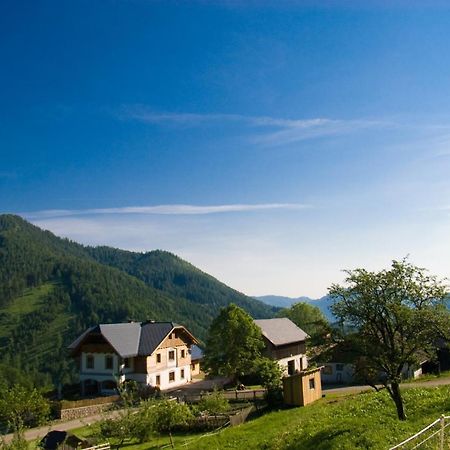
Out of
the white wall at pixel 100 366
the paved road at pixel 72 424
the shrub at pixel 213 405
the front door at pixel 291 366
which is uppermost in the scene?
the white wall at pixel 100 366

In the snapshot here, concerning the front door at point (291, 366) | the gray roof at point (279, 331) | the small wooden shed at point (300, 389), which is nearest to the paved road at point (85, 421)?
the small wooden shed at point (300, 389)

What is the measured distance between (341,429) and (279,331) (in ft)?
161

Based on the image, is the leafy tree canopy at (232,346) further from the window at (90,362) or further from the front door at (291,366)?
the window at (90,362)

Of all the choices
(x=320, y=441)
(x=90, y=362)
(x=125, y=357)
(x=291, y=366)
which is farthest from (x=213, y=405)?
(x=291, y=366)

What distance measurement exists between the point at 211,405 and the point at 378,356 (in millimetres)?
19309

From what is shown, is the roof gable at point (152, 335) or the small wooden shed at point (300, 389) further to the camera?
the roof gable at point (152, 335)

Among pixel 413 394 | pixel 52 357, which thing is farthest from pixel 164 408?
pixel 52 357

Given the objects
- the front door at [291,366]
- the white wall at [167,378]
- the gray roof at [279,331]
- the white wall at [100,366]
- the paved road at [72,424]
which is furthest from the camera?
the front door at [291,366]

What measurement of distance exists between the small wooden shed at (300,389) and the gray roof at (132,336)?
22.5 meters

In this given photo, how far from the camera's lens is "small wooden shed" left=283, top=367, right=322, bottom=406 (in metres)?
42.7

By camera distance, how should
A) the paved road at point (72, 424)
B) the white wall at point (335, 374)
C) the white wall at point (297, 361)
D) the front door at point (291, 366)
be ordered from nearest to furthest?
the paved road at point (72, 424) < the white wall at point (335, 374) < the white wall at point (297, 361) < the front door at point (291, 366)

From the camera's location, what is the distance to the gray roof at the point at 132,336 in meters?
60.2

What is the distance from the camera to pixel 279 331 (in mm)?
72688

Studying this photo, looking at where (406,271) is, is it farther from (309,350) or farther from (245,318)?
(245,318)
